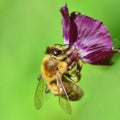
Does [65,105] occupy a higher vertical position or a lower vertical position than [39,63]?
lower

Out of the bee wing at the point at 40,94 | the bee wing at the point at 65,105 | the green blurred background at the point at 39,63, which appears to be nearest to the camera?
the bee wing at the point at 65,105

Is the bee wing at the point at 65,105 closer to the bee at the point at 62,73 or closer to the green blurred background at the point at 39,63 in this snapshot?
the bee at the point at 62,73

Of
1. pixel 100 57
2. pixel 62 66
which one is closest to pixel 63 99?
pixel 62 66

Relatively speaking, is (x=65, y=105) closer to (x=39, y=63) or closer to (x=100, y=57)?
(x=100, y=57)

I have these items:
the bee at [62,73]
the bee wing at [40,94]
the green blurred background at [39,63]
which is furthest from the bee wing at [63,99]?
the green blurred background at [39,63]

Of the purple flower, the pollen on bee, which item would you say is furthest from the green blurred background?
the pollen on bee

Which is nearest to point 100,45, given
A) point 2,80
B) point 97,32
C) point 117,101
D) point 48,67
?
point 97,32
